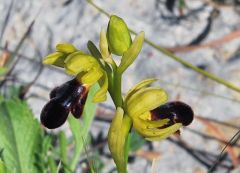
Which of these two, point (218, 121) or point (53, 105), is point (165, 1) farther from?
point (53, 105)

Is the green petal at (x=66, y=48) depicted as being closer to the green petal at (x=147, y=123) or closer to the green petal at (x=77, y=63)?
the green petal at (x=77, y=63)

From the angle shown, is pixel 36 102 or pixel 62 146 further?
pixel 36 102

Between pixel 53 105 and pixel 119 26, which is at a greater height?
pixel 119 26

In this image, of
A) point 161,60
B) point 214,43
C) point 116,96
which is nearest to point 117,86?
point 116,96

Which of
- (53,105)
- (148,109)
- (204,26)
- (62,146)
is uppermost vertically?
(204,26)

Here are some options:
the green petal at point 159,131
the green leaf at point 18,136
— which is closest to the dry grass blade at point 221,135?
the green leaf at point 18,136

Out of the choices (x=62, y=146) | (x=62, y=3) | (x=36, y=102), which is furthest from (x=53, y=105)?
(x=62, y=3)

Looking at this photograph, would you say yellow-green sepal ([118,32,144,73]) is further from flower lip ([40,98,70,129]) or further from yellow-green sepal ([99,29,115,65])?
flower lip ([40,98,70,129])
